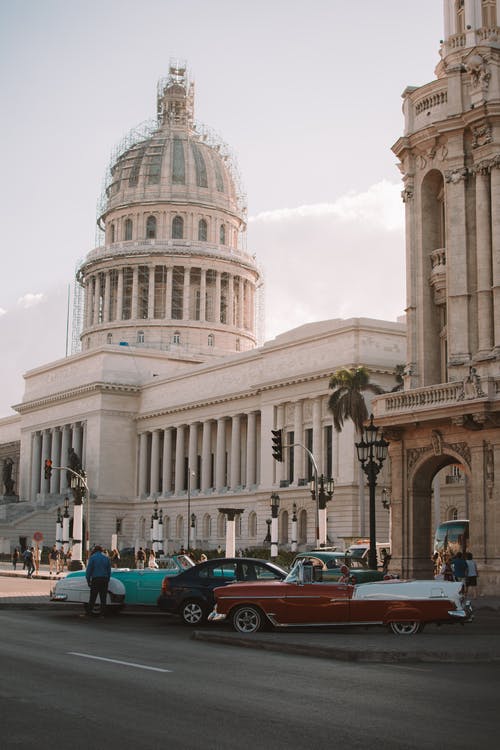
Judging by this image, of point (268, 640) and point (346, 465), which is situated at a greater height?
point (346, 465)

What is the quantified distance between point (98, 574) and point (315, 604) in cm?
698

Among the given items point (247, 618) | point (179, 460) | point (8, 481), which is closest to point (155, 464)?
point (179, 460)

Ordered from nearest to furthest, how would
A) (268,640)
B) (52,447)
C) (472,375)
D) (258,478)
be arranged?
(268,640)
(472,375)
(258,478)
(52,447)

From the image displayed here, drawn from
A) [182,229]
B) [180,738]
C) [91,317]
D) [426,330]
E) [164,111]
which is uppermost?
[164,111]

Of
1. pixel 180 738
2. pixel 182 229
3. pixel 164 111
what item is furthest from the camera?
pixel 164 111

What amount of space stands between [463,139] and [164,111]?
366 ft

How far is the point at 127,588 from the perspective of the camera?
27.8 meters

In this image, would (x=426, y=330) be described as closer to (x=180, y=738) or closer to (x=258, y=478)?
(x=180, y=738)

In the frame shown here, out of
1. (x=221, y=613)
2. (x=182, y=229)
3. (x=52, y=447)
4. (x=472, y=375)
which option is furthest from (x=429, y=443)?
(x=182, y=229)

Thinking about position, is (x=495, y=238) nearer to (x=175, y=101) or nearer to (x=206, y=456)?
(x=206, y=456)

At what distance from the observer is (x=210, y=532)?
97500mm

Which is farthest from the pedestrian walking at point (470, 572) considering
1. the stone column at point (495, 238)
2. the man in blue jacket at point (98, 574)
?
the man in blue jacket at point (98, 574)

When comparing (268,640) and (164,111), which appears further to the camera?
(164,111)

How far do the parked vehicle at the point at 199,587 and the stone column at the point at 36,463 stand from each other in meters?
96.7
